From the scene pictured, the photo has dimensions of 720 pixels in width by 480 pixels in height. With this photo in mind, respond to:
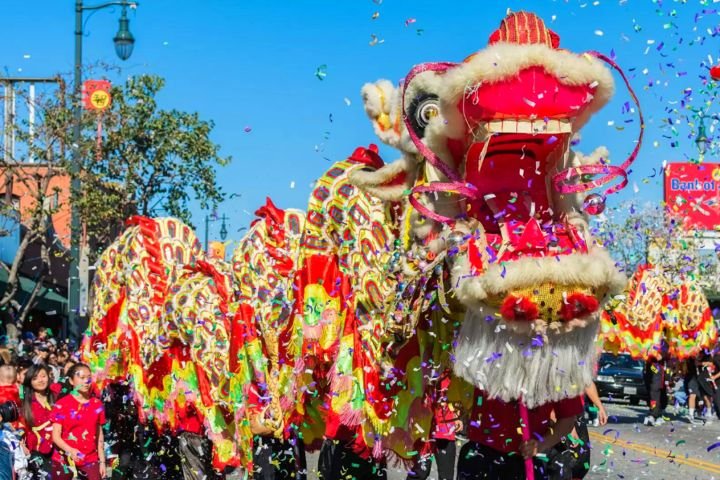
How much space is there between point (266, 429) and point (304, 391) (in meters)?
1.43

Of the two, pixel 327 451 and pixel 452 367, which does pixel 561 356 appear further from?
pixel 327 451

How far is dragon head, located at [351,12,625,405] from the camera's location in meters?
4.21

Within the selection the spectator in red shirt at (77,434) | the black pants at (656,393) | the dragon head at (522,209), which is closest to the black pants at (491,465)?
the dragon head at (522,209)

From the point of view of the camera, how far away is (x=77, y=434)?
9469 millimetres

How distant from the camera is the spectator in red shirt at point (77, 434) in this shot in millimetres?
9414

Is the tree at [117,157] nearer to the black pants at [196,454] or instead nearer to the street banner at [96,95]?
the street banner at [96,95]

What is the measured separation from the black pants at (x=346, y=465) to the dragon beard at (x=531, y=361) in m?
1.60

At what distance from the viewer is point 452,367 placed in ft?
16.1

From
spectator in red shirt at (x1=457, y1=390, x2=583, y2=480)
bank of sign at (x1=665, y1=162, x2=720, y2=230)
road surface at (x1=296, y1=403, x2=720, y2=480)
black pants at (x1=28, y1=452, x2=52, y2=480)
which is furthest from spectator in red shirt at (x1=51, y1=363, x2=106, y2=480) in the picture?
spectator in red shirt at (x1=457, y1=390, x2=583, y2=480)

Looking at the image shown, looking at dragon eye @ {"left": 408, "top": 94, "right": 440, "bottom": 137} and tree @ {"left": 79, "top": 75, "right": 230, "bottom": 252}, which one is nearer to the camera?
dragon eye @ {"left": 408, "top": 94, "right": 440, "bottom": 137}

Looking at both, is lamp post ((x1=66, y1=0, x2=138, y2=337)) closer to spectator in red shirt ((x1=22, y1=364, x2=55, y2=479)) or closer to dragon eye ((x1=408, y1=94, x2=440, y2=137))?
spectator in red shirt ((x1=22, y1=364, x2=55, y2=479))

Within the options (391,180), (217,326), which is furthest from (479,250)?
(217,326)

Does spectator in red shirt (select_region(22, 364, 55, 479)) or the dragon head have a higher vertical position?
the dragon head

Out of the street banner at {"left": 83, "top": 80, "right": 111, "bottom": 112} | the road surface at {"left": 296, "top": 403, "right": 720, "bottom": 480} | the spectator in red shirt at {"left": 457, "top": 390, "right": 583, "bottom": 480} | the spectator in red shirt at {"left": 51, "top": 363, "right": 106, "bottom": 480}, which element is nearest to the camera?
the spectator in red shirt at {"left": 457, "top": 390, "right": 583, "bottom": 480}
